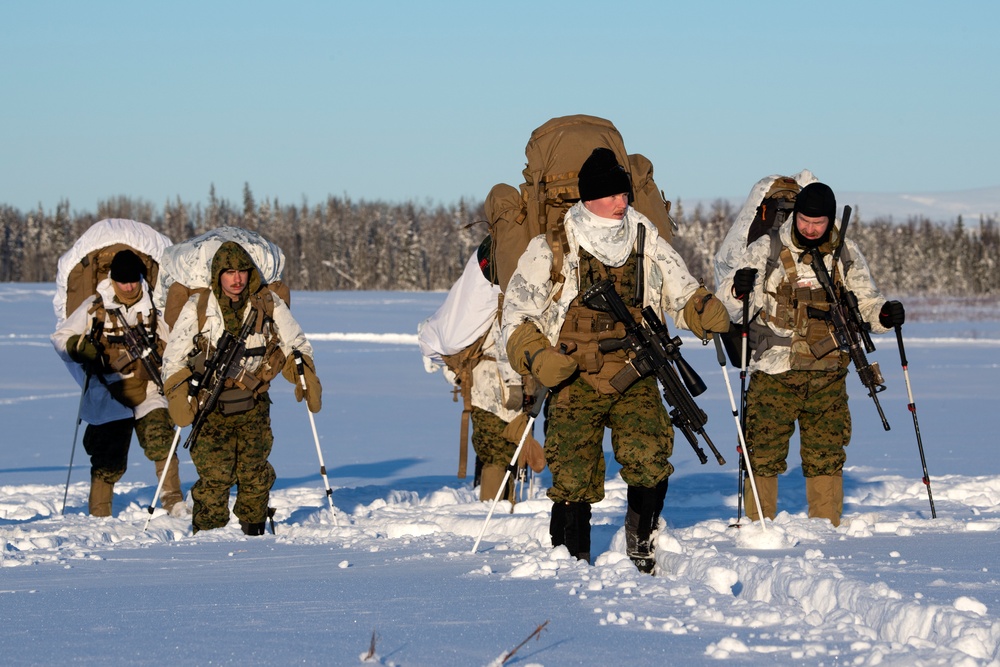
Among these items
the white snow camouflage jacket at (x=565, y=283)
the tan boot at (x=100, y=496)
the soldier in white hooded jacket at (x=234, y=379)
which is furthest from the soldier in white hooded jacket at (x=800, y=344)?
the tan boot at (x=100, y=496)

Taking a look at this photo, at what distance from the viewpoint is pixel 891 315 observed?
7.70 meters

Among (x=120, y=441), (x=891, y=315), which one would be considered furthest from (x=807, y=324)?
(x=120, y=441)

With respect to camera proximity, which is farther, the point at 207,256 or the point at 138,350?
the point at 138,350

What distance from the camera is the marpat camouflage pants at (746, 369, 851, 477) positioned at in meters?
8.07

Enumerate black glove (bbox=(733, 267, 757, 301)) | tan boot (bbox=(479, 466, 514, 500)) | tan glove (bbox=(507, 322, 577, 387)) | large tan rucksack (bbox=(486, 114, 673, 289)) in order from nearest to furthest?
tan glove (bbox=(507, 322, 577, 387))
large tan rucksack (bbox=(486, 114, 673, 289))
black glove (bbox=(733, 267, 757, 301))
tan boot (bbox=(479, 466, 514, 500))

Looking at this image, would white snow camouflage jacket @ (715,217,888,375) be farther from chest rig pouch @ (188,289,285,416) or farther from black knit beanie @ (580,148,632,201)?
chest rig pouch @ (188,289,285,416)

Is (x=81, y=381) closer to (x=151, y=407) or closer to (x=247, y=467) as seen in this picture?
(x=151, y=407)

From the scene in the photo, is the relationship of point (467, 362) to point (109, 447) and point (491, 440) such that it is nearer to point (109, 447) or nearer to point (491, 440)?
point (491, 440)

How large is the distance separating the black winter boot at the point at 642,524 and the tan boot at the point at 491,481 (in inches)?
145

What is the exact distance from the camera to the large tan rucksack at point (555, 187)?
7.00 meters

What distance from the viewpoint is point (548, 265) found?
6277 mm

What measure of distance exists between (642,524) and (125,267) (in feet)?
18.3

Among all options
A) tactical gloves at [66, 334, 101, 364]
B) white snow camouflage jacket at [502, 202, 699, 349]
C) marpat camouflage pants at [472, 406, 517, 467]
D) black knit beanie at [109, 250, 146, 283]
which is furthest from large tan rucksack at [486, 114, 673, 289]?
tactical gloves at [66, 334, 101, 364]

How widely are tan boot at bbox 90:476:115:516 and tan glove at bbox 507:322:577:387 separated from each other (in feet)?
16.7
